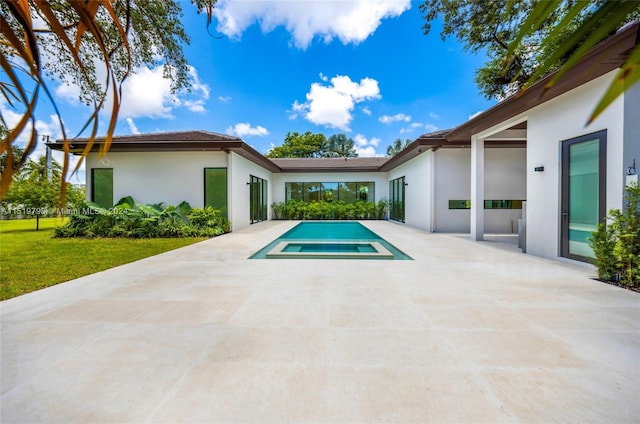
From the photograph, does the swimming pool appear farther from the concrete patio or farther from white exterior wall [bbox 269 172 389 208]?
white exterior wall [bbox 269 172 389 208]

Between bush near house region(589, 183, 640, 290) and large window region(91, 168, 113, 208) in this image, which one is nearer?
bush near house region(589, 183, 640, 290)

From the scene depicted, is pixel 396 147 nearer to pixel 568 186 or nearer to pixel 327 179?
pixel 327 179

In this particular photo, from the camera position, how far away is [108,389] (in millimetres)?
2326

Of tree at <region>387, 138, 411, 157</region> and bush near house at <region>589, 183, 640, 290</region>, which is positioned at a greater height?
tree at <region>387, 138, 411, 157</region>

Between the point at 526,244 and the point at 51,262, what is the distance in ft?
34.1

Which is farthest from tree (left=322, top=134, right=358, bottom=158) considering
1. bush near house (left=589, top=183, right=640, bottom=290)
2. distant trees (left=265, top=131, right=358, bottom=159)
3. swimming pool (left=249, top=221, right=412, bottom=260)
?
bush near house (left=589, top=183, right=640, bottom=290)

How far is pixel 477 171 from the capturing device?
969 centimetres

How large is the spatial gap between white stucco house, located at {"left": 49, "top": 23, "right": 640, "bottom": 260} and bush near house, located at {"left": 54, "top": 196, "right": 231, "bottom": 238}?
1005 mm

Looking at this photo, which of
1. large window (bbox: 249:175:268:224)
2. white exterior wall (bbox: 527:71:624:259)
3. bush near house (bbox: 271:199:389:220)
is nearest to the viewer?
white exterior wall (bbox: 527:71:624:259)

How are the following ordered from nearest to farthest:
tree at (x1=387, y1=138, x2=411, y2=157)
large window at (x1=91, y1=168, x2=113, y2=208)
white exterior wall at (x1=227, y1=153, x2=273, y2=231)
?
white exterior wall at (x1=227, y1=153, x2=273, y2=231)
large window at (x1=91, y1=168, x2=113, y2=208)
tree at (x1=387, y1=138, x2=411, y2=157)

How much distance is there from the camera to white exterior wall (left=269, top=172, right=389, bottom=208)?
19.3 m

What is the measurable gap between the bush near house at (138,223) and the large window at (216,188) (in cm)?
68

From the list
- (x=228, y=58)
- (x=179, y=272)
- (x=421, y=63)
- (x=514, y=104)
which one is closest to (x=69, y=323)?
(x=179, y=272)

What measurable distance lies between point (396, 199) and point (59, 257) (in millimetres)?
14481
